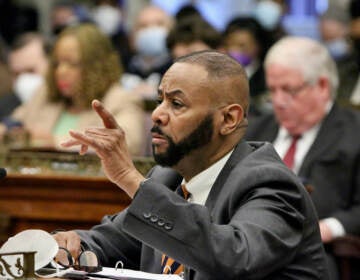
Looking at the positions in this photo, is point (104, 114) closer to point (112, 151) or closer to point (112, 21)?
point (112, 151)

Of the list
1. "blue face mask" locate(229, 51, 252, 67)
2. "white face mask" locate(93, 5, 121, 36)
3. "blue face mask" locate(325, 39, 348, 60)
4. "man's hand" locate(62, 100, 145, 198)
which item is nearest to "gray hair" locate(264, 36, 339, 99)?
"blue face mask" locate(229, 51, 252, 67)

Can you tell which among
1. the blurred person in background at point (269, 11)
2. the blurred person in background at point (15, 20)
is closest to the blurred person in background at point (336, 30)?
the blurred person in background at point (269, 11)

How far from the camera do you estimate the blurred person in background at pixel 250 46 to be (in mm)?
7184

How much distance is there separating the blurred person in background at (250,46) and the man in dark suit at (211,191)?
404 centimetres

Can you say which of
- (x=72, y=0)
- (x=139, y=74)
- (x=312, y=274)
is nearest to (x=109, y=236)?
(x=312, y=274)

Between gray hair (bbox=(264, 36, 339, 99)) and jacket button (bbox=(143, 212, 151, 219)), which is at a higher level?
jacket button (bbox=(143, 212, 151, 219))

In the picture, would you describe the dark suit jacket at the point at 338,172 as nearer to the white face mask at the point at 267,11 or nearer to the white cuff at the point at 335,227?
the white cuff at the point at 335,227

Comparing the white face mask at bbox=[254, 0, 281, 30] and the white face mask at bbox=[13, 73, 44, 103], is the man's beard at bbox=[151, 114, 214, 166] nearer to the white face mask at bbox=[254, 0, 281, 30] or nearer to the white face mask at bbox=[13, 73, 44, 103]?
the white face mask at bbox=[13, 73, 44, 103]

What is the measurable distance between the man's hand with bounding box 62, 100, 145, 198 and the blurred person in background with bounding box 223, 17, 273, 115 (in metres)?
4.24

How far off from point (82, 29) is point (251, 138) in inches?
62.3

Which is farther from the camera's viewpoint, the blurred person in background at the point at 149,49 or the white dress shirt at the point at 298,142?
the blurred person in background at the point at 149,49

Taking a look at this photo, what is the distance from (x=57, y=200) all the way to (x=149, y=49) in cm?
460

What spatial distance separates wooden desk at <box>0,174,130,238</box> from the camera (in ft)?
16.4

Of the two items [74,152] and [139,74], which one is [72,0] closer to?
[139,74]
